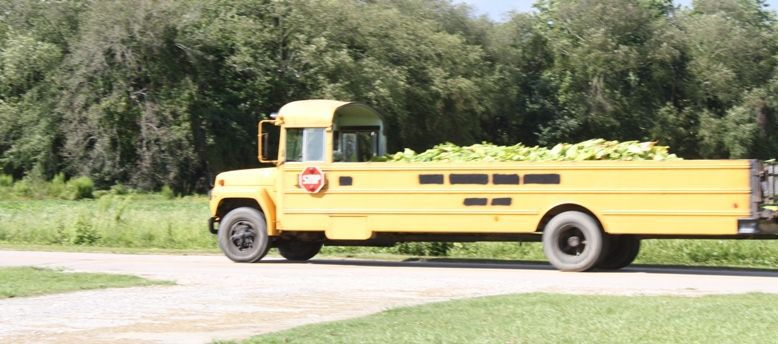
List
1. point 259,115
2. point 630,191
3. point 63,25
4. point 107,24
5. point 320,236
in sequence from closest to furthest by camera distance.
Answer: point 630,191
point 320,236
point 107,24
point 63,25
point 259,115

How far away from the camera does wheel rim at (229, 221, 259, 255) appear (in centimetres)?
2155

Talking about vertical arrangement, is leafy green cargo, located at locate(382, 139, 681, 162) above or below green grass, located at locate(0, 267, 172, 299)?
above

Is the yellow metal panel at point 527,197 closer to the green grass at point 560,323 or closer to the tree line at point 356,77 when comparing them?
the green grass at point 560,323

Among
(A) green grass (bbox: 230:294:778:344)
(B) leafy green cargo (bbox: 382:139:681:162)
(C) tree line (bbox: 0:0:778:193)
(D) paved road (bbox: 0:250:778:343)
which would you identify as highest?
(C) tree line (bbox: 0:0:778:193)

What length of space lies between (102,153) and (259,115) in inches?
344

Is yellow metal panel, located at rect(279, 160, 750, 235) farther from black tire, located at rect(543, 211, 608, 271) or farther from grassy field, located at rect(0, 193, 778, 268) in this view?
grassy field, located at rect(0, 193, 778, 268)

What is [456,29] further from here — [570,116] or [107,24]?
A: [107,24]

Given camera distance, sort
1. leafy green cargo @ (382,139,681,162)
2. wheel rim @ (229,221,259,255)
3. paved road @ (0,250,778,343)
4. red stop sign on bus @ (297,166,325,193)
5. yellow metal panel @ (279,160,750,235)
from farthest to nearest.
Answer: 1. wheel rim @ (229,221,259,255)
2. red stop sign on bus @ (297,166,325,193)
3. leafy green cargo @ (382,139,681,162)
4. yellow metal panel @ (279,160,750,235)
5. paved road @ (0,250,778,343)

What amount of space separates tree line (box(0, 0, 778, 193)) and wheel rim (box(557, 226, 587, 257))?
31638 millimetres

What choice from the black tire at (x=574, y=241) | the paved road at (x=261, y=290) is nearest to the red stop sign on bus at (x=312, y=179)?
the paved road at (x=261, y=290)

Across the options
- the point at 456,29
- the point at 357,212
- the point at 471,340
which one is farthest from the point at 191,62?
the point at 471,340

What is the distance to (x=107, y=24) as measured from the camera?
47.9m

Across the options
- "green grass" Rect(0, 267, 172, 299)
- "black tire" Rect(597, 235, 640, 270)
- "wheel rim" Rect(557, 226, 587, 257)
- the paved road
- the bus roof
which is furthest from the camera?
the bus roof

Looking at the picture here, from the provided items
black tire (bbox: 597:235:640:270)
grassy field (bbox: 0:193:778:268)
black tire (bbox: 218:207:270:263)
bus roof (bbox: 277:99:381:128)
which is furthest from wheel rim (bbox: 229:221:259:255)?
black tire (bbox: 597:235:640:270)
